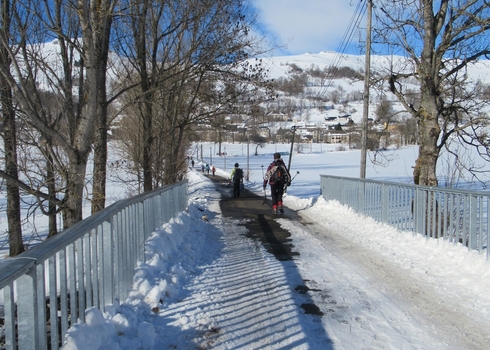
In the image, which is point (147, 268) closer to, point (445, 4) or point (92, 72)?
point (92, 72)

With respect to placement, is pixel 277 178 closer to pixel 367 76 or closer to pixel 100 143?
pixel 367 76

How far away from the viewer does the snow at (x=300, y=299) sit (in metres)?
3.64

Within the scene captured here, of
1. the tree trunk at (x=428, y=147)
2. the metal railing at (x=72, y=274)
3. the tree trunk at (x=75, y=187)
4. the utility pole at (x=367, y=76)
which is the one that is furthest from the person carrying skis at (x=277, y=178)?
the tree trunk at (x=75, y=187)

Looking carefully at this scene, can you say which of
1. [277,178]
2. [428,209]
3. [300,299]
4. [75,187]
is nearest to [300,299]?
[300,299]

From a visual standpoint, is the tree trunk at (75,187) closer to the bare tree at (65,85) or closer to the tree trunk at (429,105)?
the bare tree at (65,85)

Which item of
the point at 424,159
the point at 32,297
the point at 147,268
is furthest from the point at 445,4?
the point at 32,297

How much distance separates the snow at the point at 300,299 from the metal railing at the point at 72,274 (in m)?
0.19

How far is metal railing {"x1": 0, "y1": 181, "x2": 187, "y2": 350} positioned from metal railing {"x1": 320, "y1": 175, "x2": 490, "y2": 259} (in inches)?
196

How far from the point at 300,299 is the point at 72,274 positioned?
2.66 m

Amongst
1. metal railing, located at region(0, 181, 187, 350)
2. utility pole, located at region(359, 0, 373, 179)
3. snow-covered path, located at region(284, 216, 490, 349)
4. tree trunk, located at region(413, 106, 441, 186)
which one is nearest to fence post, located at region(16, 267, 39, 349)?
metal railing, located at region(0, 181, 187, 350)

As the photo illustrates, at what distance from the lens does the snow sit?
12.0ft

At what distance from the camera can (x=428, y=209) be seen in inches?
297

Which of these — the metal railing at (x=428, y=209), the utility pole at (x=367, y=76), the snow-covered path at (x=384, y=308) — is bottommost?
the snow-covered path at (x=384, y=308)

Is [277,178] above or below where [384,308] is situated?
above
